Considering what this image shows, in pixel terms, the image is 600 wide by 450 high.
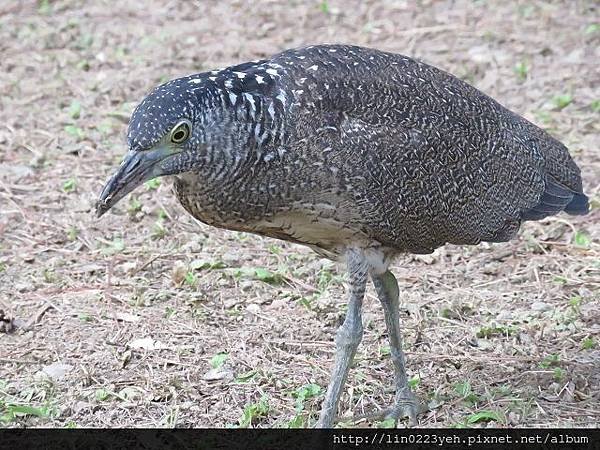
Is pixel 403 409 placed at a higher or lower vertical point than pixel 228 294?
higher

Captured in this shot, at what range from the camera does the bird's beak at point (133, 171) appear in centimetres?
496

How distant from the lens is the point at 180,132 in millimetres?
5012

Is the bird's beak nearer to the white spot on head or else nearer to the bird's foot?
the white spot on head

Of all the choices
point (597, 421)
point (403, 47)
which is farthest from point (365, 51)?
point (403, 47)

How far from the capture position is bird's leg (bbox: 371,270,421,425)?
6.19 m

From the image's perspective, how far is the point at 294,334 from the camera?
7.02 m

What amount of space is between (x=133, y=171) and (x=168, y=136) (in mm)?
234

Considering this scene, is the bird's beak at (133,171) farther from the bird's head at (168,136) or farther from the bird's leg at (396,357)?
the bird's leg at (396,357)

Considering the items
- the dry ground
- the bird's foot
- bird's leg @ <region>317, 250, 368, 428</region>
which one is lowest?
the dry ground

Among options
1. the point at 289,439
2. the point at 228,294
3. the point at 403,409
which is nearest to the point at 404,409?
the point at 403,409

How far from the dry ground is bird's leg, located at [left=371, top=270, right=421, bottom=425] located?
0.14 m

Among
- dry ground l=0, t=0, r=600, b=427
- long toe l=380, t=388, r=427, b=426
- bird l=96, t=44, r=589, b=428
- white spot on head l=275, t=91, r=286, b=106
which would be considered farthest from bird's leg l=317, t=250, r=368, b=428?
white spot on head l=275, t=91, r=286, b=106

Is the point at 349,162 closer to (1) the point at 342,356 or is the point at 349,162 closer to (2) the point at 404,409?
(1) the point at 342,356

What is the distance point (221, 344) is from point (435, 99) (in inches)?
86.3
